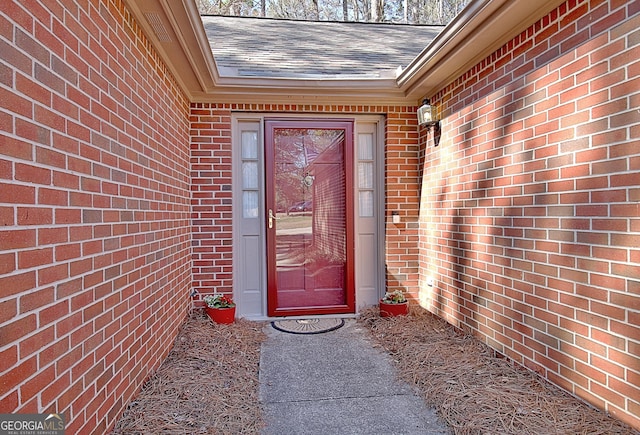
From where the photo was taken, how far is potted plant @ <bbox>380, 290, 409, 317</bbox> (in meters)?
3.66

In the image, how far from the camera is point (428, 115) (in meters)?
3.55

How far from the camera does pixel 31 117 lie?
123cm

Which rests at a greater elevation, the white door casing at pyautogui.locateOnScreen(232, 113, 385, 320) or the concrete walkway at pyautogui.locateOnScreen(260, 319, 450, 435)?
the white door casing at pyautogui.locateOnScreen(232, 113, 385, 320)

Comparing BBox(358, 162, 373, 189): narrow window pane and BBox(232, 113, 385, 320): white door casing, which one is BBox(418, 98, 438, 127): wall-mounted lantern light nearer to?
BBox(232, 113, 385, 320): white door casing

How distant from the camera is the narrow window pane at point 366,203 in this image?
406 centimetres

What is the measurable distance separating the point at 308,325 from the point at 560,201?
2537 millimetres

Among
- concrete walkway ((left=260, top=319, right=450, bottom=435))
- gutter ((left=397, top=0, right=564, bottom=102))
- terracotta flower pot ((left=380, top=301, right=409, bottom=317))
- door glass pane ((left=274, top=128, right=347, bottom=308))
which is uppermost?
gutter ((left=397, top=0, right=564, bottom=102))

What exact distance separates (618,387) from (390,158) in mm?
2729

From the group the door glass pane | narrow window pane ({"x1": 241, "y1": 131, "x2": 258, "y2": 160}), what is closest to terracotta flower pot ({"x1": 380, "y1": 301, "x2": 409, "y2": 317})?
the door glass pane

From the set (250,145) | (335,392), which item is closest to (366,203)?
(250,145)

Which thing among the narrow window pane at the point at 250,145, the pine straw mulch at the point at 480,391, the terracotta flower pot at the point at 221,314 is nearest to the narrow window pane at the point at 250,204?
the narrow window pane at the point at 250,145

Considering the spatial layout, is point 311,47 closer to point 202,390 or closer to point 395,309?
point 395,309

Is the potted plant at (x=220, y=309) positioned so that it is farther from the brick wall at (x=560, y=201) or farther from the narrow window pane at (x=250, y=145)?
the brick wall at (x=560, y=201)

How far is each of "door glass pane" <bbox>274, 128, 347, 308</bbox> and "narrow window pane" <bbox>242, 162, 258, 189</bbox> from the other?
230mm
